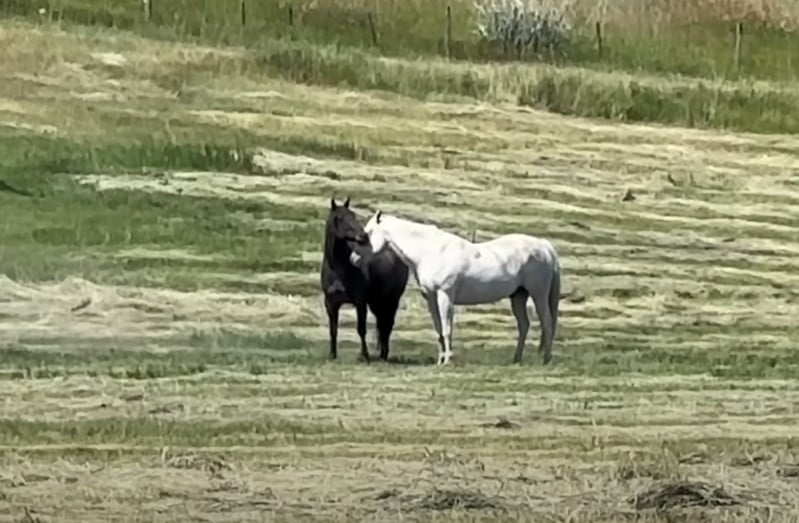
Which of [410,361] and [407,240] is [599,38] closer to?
[407,240]

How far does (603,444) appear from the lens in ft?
16.4

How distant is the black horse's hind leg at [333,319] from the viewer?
5.62 m

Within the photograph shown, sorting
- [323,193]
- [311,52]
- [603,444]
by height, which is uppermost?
[311,52]

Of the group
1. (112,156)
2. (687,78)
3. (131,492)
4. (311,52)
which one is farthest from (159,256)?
(687,78)

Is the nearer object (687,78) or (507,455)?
(507,455)

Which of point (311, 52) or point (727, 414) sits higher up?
point (311, 52)

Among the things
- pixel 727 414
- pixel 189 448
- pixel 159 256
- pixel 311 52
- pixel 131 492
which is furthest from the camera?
pixel 311 52

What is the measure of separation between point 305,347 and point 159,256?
0.49 metres

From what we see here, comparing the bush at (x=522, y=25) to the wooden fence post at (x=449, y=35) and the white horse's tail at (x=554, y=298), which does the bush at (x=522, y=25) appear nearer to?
the wooden fence post at (x=449, y=35)

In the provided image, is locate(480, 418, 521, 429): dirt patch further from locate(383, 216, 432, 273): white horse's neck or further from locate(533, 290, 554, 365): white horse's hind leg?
locate(383, 216, 432, 273): white horse's neck

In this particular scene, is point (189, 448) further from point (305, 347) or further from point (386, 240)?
point (386, 240)

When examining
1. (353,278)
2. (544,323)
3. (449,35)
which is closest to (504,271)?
(544,323)

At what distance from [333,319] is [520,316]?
549 mm

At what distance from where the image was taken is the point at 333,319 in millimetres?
5707
